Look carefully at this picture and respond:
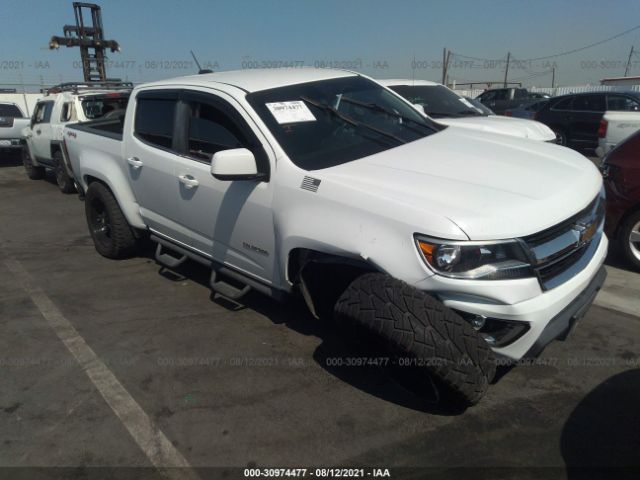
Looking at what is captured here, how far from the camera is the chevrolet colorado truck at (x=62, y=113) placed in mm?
9016

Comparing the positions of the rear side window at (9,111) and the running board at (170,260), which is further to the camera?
the rear side window at (9,111)

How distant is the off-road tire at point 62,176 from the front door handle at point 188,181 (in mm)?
6752

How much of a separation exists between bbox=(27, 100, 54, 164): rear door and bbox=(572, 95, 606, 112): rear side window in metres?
11.9

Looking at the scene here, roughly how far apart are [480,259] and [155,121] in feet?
10.3

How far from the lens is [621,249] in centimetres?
478

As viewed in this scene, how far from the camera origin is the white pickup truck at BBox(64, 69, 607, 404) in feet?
7.89

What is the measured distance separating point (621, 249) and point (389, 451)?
3529 millimetres

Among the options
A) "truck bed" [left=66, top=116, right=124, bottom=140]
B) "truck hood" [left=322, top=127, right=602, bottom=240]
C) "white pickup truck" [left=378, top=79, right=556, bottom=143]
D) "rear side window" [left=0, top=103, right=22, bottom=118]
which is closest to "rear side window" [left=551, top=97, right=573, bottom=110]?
"white pickup truck" [left=378, top=79, right=556, bottom=143]

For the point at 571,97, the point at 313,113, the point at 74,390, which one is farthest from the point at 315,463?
the point at 571,97

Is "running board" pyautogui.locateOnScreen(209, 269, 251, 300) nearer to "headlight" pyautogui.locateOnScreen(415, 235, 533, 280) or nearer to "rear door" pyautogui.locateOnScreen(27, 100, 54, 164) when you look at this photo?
"headlight" pyautogui.locateOnScreen(415, 235, 533, 280)

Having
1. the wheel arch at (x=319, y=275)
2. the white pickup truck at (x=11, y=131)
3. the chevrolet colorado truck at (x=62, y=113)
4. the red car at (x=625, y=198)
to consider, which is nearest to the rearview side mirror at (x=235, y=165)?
the wheel arch at (x=319, y=275)

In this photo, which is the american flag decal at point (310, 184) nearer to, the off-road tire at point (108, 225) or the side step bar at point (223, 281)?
the side step bar at point (223, 281)

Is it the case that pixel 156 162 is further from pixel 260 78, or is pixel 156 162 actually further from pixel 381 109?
pixel 381 109

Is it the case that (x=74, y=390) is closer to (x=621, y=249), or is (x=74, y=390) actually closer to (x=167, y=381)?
(x=167, y=381)
